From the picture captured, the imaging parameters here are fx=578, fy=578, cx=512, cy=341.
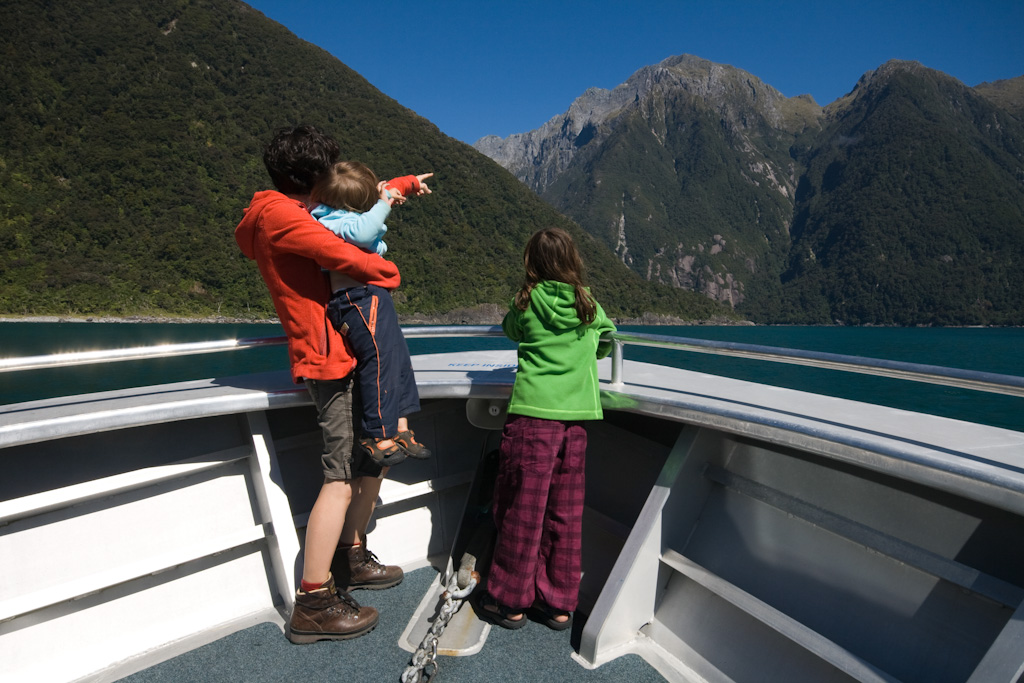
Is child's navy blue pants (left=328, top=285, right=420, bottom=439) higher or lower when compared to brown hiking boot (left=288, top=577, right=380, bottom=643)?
higher

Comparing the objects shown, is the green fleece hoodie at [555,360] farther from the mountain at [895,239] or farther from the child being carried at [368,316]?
the mountain at [895,239]

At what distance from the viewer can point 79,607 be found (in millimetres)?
1938

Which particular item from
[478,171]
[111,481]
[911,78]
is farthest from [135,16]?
[911,78]

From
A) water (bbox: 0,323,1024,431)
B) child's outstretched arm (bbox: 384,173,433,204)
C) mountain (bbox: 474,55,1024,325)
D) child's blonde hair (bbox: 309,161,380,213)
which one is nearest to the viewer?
child's blonde hair (bbox: 309,161,380,213)

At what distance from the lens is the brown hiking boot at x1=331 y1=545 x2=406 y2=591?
7.87ft

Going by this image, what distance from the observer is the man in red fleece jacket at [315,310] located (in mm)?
1764

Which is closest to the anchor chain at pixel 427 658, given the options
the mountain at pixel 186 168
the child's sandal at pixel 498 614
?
the child's sandal at pixel 498 614

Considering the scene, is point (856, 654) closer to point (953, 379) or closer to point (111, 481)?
point (953, 379)

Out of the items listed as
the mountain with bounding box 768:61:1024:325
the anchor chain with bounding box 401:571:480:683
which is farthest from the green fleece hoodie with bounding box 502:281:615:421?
the mountain with bounding box 768:61:1024:325

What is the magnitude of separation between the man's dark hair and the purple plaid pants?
43.0 inches

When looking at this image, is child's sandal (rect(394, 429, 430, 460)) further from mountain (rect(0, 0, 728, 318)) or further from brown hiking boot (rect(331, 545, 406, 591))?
mountain (rect(0, 0, 728, 318))

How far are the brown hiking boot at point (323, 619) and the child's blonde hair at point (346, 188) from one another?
4.30ft

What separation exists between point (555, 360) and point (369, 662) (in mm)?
1233

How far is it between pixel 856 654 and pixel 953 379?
82 cm
